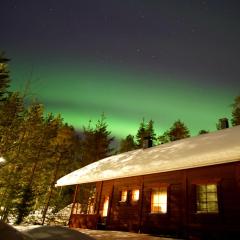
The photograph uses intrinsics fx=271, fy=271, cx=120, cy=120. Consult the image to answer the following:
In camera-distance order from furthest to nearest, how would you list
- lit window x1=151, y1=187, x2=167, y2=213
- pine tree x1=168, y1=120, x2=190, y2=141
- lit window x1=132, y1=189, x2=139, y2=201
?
pine tree x1=168, y1=120, x2=190, y2=141, lit window x1=132, y1=189, x2=139, y2=201, lit window x1=151, y1=187, x2=167, y2=213

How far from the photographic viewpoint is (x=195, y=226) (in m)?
12.8

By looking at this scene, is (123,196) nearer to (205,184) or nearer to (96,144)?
(205,184)

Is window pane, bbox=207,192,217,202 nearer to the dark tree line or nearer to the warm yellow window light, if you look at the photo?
the warm yellow window light

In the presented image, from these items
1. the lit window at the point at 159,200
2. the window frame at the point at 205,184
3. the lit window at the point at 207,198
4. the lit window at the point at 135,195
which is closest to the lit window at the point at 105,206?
the lit window at the point at 135,195

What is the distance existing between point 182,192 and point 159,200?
206 centimetres

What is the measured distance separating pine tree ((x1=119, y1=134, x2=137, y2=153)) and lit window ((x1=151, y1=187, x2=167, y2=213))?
1331 inches

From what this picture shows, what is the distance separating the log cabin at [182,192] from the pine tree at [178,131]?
1055 inches

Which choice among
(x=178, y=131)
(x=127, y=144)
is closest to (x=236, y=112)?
(x=178, y=131)

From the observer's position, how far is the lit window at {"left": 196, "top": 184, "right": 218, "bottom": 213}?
12.6m

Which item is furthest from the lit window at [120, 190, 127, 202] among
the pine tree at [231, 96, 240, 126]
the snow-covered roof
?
the pine tree at [231, 96, 240, 126]

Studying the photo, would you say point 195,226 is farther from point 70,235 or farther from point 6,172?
point 6,172

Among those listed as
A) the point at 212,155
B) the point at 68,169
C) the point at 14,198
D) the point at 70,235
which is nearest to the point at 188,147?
the point at 212,155

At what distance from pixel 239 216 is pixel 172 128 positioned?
113 feet

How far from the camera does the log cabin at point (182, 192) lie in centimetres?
1188
